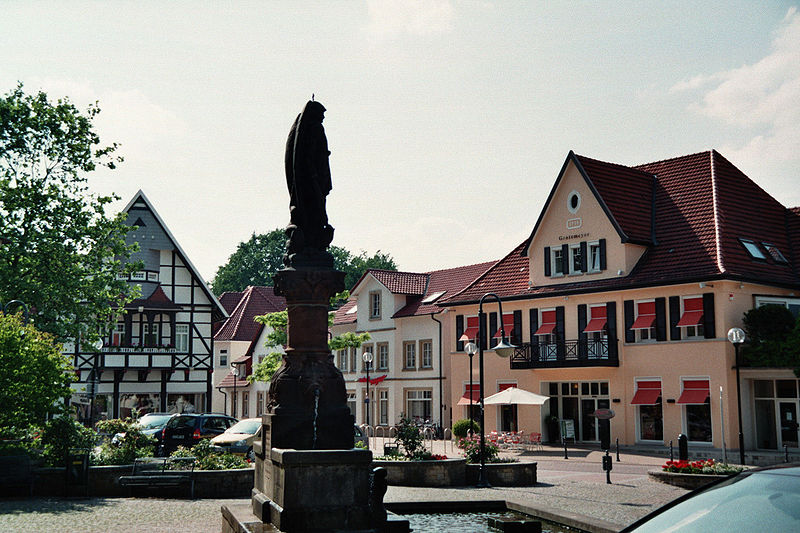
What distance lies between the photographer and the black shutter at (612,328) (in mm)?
38344

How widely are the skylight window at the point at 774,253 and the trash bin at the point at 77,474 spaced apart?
1227 inches

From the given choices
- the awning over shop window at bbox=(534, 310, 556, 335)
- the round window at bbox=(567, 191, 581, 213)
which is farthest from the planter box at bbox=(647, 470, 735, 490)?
the round window at bbox=(567, 191, 581, 213)

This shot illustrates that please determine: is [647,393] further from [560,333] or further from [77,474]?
[77,474]

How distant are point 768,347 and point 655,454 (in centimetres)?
612

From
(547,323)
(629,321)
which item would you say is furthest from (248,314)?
(629,321)

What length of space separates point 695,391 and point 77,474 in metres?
25.3

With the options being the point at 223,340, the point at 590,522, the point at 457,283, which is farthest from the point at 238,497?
the point at 223,340

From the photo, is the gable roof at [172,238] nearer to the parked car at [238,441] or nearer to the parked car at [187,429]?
the parked car at [187,429]

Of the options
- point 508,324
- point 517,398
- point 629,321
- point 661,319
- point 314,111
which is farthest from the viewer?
Answer: point 508,324

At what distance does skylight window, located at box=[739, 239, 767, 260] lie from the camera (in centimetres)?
3731

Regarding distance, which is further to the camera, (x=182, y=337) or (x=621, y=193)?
(x=182, y=337)

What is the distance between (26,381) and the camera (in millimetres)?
20000

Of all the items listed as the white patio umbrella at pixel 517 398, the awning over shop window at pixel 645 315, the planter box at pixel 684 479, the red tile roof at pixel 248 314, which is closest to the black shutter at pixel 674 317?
the awning over shop window at pixel 645 315

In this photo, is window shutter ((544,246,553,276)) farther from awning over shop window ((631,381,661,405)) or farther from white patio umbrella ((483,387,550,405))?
awning over shop window ((631,381,661,405))
